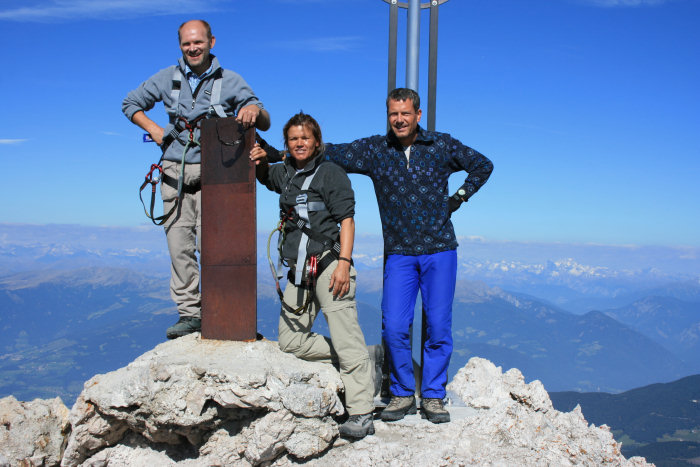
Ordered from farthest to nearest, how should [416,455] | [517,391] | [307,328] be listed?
[517,391] < [307,328] < [416,455]

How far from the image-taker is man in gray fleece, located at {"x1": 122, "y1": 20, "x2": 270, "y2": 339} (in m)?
5.93

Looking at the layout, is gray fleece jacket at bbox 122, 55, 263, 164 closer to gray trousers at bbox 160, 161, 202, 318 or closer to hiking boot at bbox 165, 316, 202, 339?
gray trousers at bbox 160, 161, 202, 318

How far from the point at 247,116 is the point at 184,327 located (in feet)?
8.53

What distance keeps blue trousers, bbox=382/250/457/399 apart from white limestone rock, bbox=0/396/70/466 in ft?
13.4

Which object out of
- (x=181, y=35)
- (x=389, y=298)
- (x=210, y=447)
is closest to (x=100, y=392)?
(x=210, y=447)

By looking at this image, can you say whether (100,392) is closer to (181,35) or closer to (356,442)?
(356,442)

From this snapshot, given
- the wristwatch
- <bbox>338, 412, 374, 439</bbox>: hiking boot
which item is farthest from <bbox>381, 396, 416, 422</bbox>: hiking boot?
the wristwatch

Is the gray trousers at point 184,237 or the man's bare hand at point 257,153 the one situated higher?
the man's bare hand at point 257,153

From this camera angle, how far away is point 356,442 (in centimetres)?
534

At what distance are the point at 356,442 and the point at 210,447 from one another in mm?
1490

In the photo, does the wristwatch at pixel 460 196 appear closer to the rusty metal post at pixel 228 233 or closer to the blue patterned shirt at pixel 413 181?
the blue patterned shirt at pixel 413 181

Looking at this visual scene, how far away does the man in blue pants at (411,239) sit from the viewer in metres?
5.74

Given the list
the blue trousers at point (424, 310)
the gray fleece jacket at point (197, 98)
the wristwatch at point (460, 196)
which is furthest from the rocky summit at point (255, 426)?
the wristwatch at point (460, 196)

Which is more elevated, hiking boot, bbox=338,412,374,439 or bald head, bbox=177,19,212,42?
bald head, bbox=177,19,212,42
